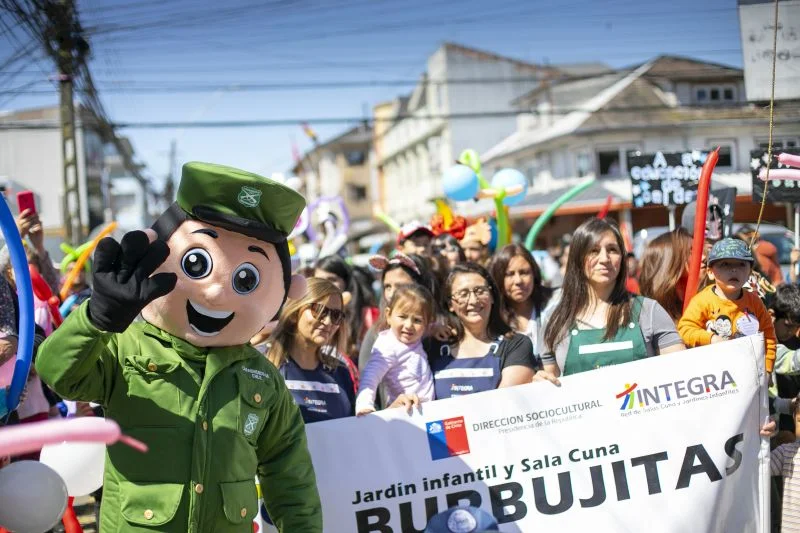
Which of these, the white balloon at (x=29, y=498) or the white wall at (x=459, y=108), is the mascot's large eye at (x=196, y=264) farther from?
the white wall at (x=459, y=108)

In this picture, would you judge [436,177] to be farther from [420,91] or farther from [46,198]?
A: [46,198]

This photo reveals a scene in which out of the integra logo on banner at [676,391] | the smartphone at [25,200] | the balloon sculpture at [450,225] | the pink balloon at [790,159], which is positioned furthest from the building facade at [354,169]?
the integra logo on banner at [676,391]

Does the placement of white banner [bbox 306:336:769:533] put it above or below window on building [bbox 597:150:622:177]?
below

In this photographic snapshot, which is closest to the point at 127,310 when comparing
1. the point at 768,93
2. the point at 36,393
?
the point at 36,393

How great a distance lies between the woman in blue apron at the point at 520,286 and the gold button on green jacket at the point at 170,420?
261 centimetres

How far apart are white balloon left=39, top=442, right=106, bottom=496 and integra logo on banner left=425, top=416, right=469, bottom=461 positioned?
1.47 metres

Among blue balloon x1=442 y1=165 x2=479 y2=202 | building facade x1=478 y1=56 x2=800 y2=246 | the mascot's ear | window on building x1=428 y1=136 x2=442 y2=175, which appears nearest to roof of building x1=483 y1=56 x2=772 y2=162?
building facade x1=478 y1=56 x2=800 y2=246

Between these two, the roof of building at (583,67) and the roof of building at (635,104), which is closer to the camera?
the roof of building at (635,104)

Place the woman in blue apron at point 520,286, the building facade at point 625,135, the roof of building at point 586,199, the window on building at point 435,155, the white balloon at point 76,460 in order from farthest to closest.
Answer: the window on building at point 435,155, the roof of building at point 586,199, the building facade at point 625,135, the woman in blue apron at point 520,286, the white balloon at point 76,460

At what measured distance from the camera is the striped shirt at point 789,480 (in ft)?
13.6

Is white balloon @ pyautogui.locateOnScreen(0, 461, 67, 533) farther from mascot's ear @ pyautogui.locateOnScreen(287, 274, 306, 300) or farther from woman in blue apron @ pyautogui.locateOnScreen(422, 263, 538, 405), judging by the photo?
woman in blue apron @ pyautogui.locateOnScreen(422, 263, 538, 405)

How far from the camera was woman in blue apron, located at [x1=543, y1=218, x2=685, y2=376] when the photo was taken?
417 centimetres

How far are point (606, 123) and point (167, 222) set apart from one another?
29680 mm

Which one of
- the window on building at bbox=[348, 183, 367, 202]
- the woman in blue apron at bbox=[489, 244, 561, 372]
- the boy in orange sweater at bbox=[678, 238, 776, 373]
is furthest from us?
the window on building at bbox=[348, 183, 367, 202]
